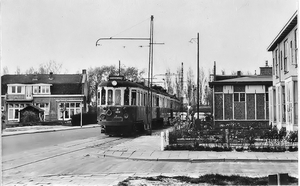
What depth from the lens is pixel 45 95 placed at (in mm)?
52844

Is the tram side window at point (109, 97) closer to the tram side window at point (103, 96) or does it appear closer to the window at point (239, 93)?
the tram side window at point (103, 96)

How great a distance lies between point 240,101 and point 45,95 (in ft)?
108

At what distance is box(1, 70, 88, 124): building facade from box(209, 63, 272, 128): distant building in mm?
27772

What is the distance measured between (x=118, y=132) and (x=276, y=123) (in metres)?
8.55

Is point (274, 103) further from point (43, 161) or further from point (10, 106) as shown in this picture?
point (10, 106)

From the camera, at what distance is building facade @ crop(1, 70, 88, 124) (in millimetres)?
51844

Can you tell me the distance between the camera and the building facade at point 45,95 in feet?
170

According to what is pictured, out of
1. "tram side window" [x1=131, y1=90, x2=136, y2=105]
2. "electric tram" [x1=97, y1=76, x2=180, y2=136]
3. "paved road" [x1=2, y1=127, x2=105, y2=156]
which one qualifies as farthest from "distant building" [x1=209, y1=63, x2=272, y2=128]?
"paved road" [x1=2, y1=127, x2=105, y2=156]

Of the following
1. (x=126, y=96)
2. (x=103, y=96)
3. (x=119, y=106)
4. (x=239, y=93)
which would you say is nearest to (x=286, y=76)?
(x=126, y=96)

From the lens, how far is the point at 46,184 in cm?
771

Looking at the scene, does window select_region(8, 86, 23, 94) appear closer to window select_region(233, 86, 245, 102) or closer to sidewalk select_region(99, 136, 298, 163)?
window select_region(233, 86, 245, 102)

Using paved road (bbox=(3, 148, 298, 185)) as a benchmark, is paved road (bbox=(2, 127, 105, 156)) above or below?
below

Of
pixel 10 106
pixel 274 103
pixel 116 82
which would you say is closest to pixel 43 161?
pixel 116 82

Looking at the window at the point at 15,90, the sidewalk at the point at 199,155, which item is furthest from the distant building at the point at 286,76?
the window at the point at 15,90
